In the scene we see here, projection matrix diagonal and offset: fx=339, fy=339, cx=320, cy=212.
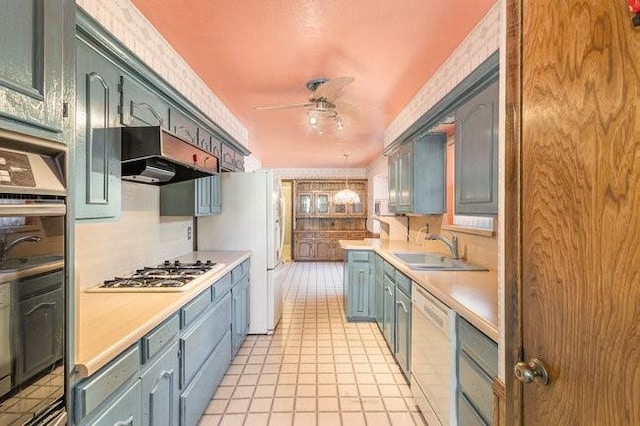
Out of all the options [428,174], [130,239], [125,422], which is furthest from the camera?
[428,174]

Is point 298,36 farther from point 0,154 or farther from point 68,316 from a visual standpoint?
point 68,316

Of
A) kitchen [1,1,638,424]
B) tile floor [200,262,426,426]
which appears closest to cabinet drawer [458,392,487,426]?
kitchen [1,1,638,424]

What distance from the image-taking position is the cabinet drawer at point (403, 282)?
8.10 ft

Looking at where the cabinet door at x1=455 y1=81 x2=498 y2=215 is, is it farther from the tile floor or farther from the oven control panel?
the oven control panel

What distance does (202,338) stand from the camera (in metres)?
2.09

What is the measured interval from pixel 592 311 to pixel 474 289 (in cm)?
118

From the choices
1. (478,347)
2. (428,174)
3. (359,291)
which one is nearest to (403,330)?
(478,347)

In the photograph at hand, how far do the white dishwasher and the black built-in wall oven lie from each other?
5.16 ft

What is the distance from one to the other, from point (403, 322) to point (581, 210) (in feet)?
6.65

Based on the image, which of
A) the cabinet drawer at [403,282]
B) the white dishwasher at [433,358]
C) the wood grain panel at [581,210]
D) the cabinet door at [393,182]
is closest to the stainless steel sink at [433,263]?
the cabinet drawer at [403,282]

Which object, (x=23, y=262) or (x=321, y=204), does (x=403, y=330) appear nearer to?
(x=23, y=262)

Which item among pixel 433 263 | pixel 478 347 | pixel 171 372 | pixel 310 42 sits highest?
pixel 310 42

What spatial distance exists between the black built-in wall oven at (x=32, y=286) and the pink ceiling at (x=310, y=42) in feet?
4.58

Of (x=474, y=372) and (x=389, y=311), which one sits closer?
(x=474, y=372)
